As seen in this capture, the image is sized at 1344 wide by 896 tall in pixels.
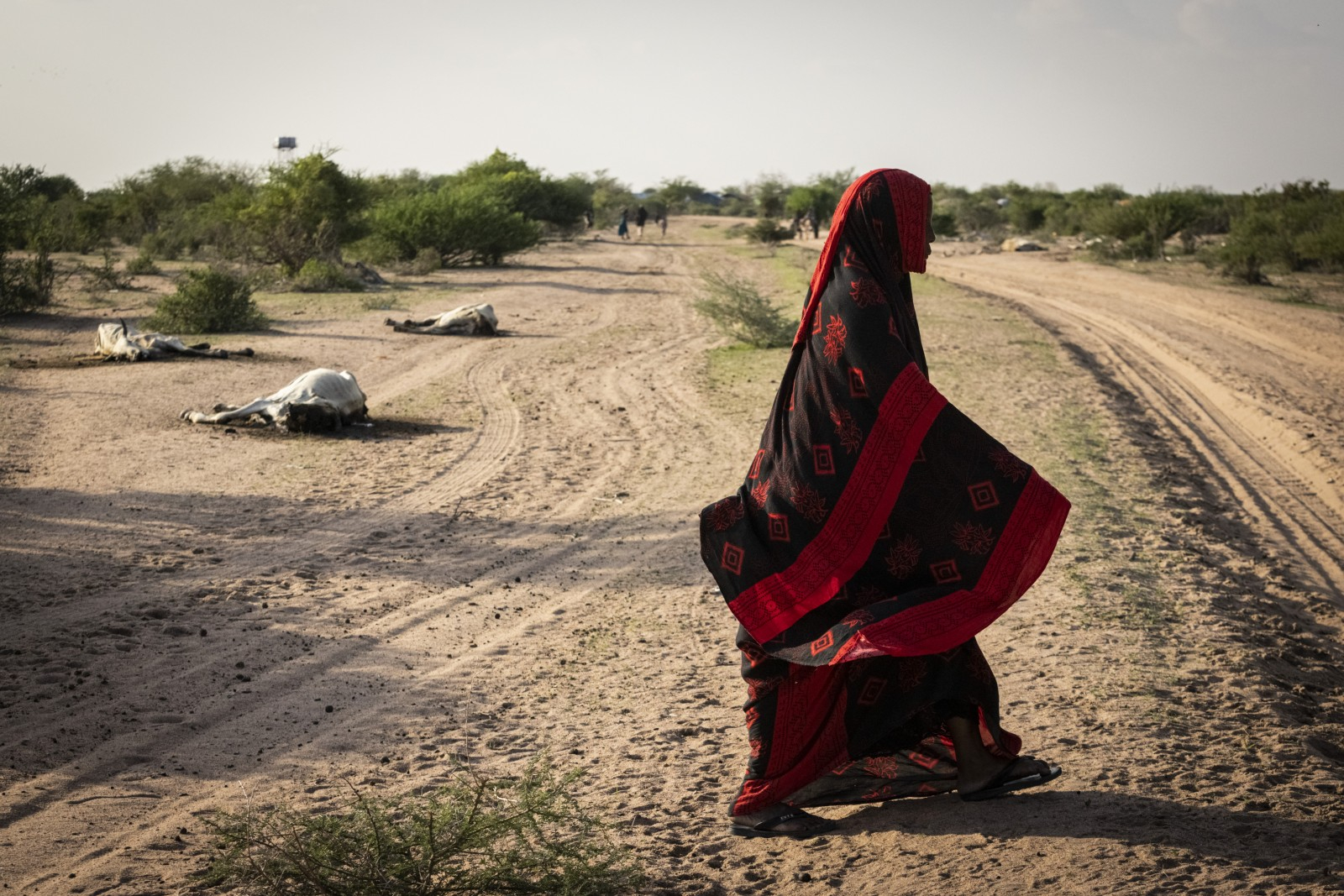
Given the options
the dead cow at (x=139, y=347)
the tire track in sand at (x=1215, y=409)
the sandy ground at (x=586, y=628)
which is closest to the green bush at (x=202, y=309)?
the dead cow at (x=139, y=347)

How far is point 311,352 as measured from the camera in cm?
1364

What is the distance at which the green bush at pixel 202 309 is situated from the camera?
50.1ft

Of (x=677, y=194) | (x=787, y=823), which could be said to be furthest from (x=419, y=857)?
(x=677, y=194)

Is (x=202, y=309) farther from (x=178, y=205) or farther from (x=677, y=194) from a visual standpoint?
(x=677, y=194)

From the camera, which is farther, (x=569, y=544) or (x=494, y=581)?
(x=569, y=544)

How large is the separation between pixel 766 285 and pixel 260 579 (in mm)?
18458

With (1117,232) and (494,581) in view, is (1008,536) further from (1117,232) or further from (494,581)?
(1117,232)

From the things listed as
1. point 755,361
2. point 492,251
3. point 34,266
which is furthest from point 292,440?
point 492,251

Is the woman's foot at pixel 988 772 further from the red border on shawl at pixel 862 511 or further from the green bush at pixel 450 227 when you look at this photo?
the green bush at pixel 450 227

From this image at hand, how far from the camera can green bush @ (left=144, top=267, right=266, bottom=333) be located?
50.1 feet

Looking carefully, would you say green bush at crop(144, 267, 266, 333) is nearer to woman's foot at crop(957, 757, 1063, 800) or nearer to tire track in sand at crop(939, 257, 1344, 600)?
tire track in sand at crop(939, 257, 1344, 600)

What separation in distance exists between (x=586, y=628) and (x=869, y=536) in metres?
2.56

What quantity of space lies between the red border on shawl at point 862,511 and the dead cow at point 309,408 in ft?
22.7

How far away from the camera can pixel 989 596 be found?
3115mm
